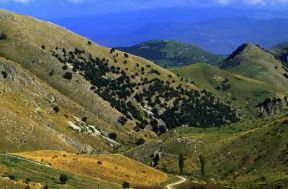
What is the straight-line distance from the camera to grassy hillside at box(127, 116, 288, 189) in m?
105

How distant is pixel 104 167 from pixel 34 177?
874 inches

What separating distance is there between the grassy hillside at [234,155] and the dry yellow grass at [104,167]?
13.3 meters

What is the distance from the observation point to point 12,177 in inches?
2557

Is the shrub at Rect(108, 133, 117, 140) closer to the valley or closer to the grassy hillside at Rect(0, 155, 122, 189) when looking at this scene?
the valley

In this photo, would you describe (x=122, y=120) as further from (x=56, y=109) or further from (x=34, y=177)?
(x=34, y=177)

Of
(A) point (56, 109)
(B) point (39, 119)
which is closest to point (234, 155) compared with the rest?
(B) point (39, 119)

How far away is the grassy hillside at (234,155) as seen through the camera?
105 meters

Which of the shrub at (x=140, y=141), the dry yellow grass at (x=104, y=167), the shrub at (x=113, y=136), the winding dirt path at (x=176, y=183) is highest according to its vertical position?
the shrub at (x=113, y=136)

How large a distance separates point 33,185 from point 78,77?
13674 centimetres

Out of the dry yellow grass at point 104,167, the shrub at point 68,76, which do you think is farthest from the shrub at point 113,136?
the dry yellow grass at point 104,167

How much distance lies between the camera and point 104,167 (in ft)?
297

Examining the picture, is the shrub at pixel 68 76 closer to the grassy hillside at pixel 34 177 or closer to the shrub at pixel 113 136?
the shrub at pixel 113 136

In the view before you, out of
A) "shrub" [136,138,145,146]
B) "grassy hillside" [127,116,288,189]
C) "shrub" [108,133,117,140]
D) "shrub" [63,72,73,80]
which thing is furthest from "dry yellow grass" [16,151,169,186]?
"shrub" [63,72,73,80]

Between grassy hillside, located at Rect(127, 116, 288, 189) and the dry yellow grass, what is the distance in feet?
43.6
